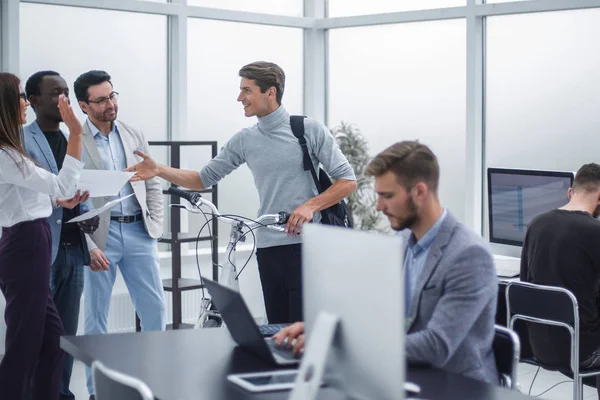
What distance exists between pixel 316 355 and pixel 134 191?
103 inches

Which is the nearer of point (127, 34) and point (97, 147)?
point (97, 147)

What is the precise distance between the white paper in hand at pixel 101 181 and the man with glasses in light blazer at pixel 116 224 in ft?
1.40

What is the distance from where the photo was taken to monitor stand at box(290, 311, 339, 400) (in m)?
1.73

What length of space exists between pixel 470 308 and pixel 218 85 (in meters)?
4.67

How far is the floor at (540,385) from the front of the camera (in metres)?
4.79

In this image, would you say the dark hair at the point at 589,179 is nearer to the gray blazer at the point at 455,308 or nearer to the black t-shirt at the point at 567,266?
the black t-shirt at the point at 567,266

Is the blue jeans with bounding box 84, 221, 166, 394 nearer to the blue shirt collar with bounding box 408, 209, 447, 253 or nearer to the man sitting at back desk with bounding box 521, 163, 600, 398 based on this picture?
the man sitting at back desk with bounding box 521, 163, 600, 398

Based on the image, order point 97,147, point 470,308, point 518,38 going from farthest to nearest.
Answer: point 518,38 → point 97,147 → point 470,308

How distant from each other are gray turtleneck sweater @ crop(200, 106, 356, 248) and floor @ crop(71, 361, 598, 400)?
1.56 meters

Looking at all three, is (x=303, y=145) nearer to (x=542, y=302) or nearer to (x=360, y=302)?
(x=542, y=302)

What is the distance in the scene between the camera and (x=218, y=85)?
668cm

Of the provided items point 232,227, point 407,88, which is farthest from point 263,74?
point 407,88

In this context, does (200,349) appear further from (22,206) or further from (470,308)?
(22,206)

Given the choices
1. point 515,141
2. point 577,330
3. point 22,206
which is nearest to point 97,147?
point 22,206
